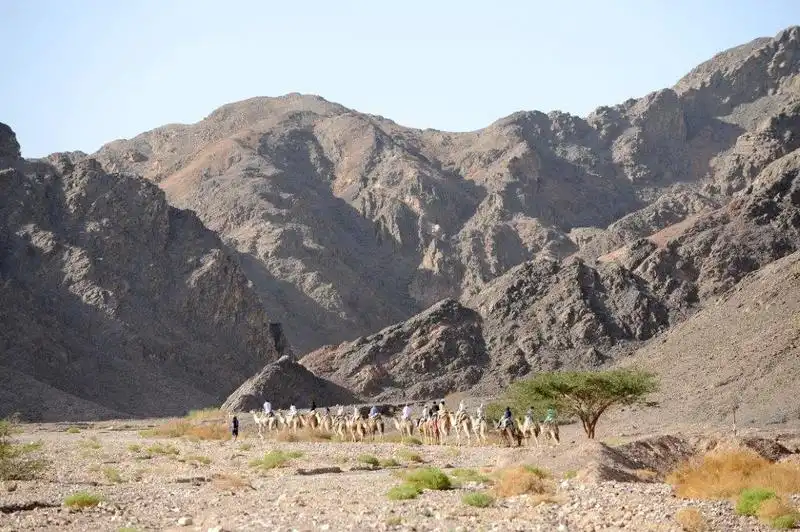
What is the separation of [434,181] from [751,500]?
134510mm

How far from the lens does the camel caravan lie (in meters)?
44.9

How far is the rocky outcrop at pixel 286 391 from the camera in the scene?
244ft

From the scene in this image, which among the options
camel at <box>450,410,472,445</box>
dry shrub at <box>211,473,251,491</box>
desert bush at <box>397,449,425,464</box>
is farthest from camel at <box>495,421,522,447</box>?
dry shrub at <box>211,473,251,491</box>

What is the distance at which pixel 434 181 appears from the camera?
15600cm

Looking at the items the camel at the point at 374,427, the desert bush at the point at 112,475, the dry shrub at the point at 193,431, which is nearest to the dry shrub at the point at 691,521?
the desert bush at the point at 112,475

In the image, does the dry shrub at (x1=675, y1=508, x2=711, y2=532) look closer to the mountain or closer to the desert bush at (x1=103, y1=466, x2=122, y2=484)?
the desert bush at (x1=103, y1=466, x2=122, y2=484)

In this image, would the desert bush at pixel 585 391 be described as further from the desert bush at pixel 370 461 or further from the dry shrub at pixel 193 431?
the desert bush at pixel 370 461

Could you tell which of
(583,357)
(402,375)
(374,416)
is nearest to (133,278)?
(402,375)

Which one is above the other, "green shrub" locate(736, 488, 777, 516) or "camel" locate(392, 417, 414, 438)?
"camel" locate(392, 417, 414, 438)

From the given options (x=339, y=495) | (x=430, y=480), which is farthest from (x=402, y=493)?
(x=430, y=480)

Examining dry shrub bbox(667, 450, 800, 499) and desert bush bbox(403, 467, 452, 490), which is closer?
dry shrub bbox(667, 450, 800, 499)

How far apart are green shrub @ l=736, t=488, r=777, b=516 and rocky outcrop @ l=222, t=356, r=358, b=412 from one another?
171ft

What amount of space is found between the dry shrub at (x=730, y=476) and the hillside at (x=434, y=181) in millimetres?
84000

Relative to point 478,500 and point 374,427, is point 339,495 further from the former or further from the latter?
point 374,427
